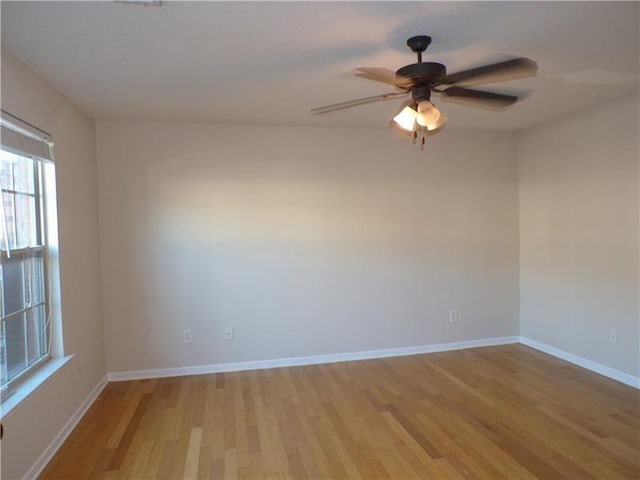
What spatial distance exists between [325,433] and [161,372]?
189 centimetres

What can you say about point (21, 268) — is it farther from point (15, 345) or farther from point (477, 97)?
point (477, 97)

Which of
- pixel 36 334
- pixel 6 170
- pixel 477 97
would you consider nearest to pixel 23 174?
pixel 6 170

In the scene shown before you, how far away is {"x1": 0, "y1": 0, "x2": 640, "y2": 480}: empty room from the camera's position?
214 centimetres

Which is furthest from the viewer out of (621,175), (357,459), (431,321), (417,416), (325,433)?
(431,321)

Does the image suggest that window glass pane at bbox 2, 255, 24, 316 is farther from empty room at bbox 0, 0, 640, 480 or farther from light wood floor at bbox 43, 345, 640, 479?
light wood floor at bbox 43, 345, 640, 479

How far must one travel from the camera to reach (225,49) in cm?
224

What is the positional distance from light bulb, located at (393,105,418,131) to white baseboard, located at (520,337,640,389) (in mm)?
3040

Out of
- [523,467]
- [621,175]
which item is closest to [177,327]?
[523,467]

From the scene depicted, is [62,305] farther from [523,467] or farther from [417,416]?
[523,467]

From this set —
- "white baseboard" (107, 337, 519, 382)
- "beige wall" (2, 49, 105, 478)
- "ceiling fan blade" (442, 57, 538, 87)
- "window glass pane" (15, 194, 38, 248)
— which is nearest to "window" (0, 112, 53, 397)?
"window glass pane" (15, 194, 38, 248)

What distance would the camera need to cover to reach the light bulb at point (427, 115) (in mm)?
2045

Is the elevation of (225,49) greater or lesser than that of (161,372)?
greater

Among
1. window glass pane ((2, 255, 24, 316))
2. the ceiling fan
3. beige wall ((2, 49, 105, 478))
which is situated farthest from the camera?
window glass pane ((2, 255, 24, 316))

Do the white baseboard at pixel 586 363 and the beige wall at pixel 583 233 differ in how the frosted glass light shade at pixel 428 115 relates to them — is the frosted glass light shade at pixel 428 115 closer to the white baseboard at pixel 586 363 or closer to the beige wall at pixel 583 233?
the beige wall at pixel 583 233
